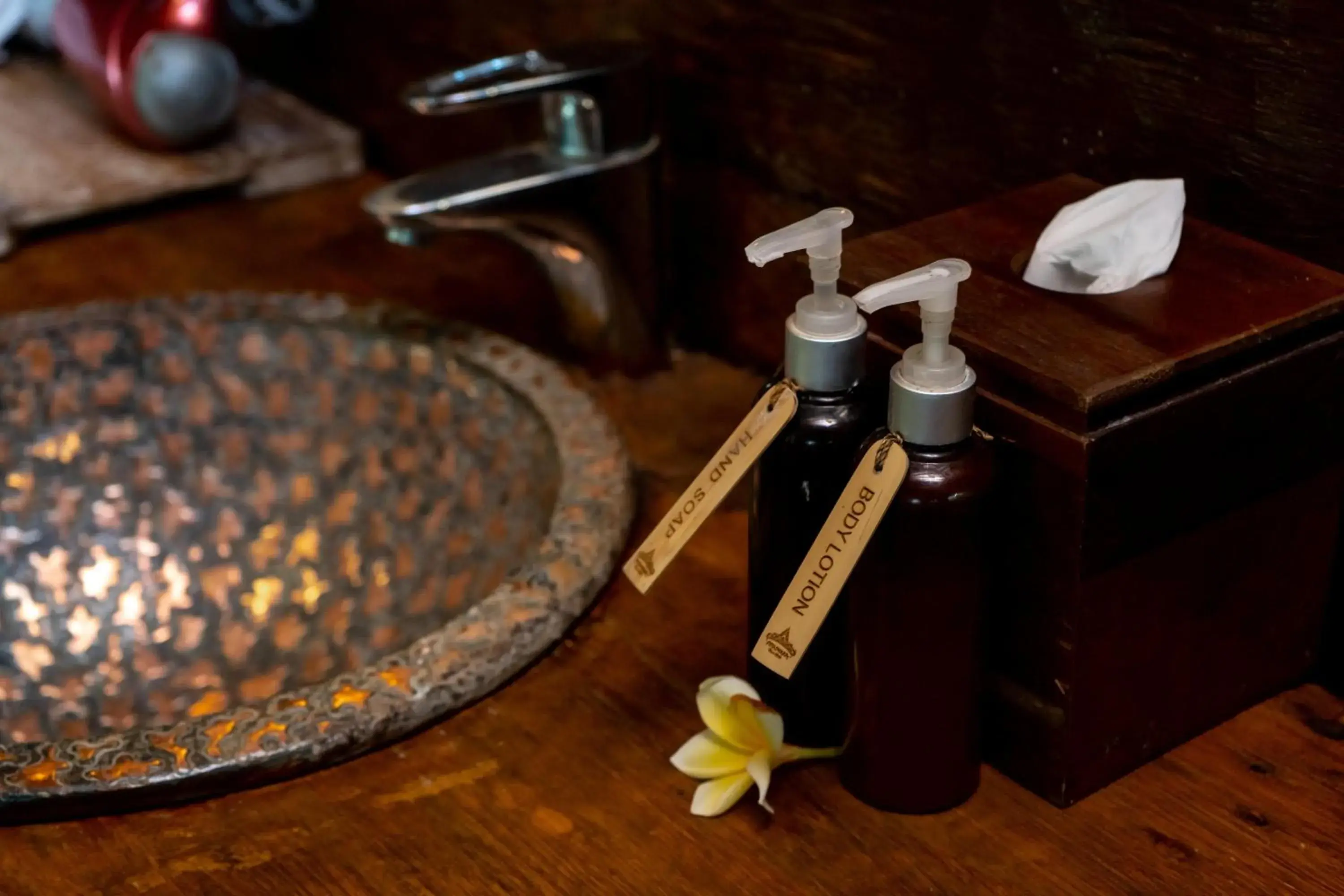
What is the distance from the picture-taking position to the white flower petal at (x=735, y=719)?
1.98 feet

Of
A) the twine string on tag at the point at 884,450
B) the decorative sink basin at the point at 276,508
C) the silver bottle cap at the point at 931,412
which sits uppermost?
the silver bottle cap at the point at 931,412

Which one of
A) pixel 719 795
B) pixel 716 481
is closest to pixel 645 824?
pixel 719 795

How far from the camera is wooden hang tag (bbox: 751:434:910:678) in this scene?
1.70ft

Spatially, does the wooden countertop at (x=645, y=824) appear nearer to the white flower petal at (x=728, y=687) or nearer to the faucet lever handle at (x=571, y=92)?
the white flower petal at (x=728, y=687)

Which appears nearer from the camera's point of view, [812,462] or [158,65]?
[812,462]

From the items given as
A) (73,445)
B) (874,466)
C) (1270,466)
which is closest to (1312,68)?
(1270,466)

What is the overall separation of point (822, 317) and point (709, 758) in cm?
20

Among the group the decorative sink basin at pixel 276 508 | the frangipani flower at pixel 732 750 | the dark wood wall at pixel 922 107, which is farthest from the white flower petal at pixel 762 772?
the dark wood wall at pixel 922 107

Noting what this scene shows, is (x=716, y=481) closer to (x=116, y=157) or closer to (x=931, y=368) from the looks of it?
(x=931, y=368)

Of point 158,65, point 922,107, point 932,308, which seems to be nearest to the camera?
point 932,308

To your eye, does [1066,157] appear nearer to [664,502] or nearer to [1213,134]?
[1213,134]

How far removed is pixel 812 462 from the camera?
57 cm

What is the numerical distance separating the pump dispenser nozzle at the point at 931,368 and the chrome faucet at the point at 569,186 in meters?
0.38

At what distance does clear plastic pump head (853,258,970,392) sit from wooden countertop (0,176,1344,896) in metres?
0.19
